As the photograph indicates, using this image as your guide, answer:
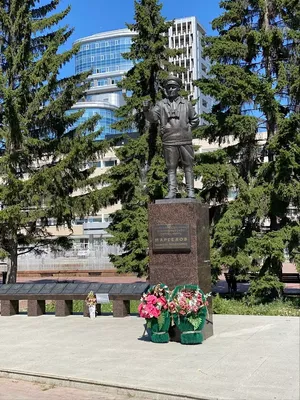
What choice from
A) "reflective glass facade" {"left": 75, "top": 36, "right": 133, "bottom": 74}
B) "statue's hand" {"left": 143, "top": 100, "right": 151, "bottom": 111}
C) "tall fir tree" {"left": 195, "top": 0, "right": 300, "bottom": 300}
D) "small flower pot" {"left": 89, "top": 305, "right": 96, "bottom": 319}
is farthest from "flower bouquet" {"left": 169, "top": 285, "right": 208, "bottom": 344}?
"reflective glass facade" {"left": 75, "top": 36, "right": 133, "bottom": 74}

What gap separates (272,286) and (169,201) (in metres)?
5.86

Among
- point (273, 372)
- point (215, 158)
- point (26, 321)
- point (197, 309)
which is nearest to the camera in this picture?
point (273, 372)

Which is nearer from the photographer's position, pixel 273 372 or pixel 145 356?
pixel 273 372

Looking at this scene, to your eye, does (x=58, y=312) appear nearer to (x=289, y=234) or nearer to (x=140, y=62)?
(x=289, y=234)

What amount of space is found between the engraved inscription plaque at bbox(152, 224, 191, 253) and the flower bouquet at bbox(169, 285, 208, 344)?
82 centimetres

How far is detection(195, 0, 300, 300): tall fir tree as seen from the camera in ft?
44.4

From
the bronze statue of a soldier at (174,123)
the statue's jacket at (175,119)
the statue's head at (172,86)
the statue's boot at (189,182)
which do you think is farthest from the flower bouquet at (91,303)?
the statue's head at (172,86)

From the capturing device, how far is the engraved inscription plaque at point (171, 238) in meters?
8.55

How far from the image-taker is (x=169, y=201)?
28.8ft

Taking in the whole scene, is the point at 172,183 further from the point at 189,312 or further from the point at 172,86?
the point at 189,312

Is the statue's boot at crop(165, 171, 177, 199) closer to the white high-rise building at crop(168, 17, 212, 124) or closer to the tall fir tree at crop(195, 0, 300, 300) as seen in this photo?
the tall fir tree at crop(195, 0, 300, 300)

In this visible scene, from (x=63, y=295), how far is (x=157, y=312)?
4460 millimetres

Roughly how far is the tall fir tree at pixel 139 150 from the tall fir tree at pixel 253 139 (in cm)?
284

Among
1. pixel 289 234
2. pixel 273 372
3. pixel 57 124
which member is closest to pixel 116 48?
pixel 57 124
